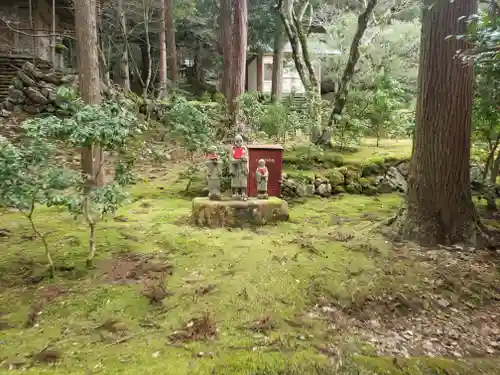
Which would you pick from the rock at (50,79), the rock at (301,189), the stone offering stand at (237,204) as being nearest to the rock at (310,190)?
the rock at (301,189)

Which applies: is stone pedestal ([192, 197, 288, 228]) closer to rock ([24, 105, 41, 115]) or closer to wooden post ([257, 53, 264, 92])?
rock ([24, 105, 41, 115])

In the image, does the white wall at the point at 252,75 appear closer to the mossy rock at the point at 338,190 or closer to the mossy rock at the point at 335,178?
the mossy rock at the point at 335,178

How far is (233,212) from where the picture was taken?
19.8 ft

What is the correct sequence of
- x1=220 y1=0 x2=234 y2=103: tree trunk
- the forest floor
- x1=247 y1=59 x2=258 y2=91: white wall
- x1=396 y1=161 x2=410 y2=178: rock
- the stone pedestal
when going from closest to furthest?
1. the forest floor
2. the stone pedestal
3. x1=396 y1=161 x2=410 y2=178: rock
4. x1=220 y1=0 x2=234 y2=103: tree trunk
5. x1=247 y1=59 x2=258 y2=91: white wall

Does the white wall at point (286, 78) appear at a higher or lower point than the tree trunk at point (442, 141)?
higher

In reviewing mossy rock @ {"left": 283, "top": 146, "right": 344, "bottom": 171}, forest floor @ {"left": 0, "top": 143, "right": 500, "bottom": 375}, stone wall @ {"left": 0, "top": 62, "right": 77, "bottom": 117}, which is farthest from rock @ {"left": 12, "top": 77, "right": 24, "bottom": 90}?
mossy rock @ {"left": 283, "top": 146, "right": 344, "bottom": 171}

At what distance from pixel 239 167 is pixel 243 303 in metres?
2.87

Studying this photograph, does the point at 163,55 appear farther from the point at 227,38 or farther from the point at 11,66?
the point at 11,66

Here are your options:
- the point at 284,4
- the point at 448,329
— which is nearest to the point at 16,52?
the point at 284,4

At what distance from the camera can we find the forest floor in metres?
2.92

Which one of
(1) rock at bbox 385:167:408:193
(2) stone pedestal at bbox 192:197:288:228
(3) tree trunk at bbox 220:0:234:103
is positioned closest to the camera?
(2) stone pedestal at bbox 192:197:288:228

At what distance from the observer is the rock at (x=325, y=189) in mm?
8516

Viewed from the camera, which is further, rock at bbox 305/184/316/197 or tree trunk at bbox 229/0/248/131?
tree trunk at bbox 229/0/248/131

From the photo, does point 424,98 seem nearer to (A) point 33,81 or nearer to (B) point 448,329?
(B) point 448,329
